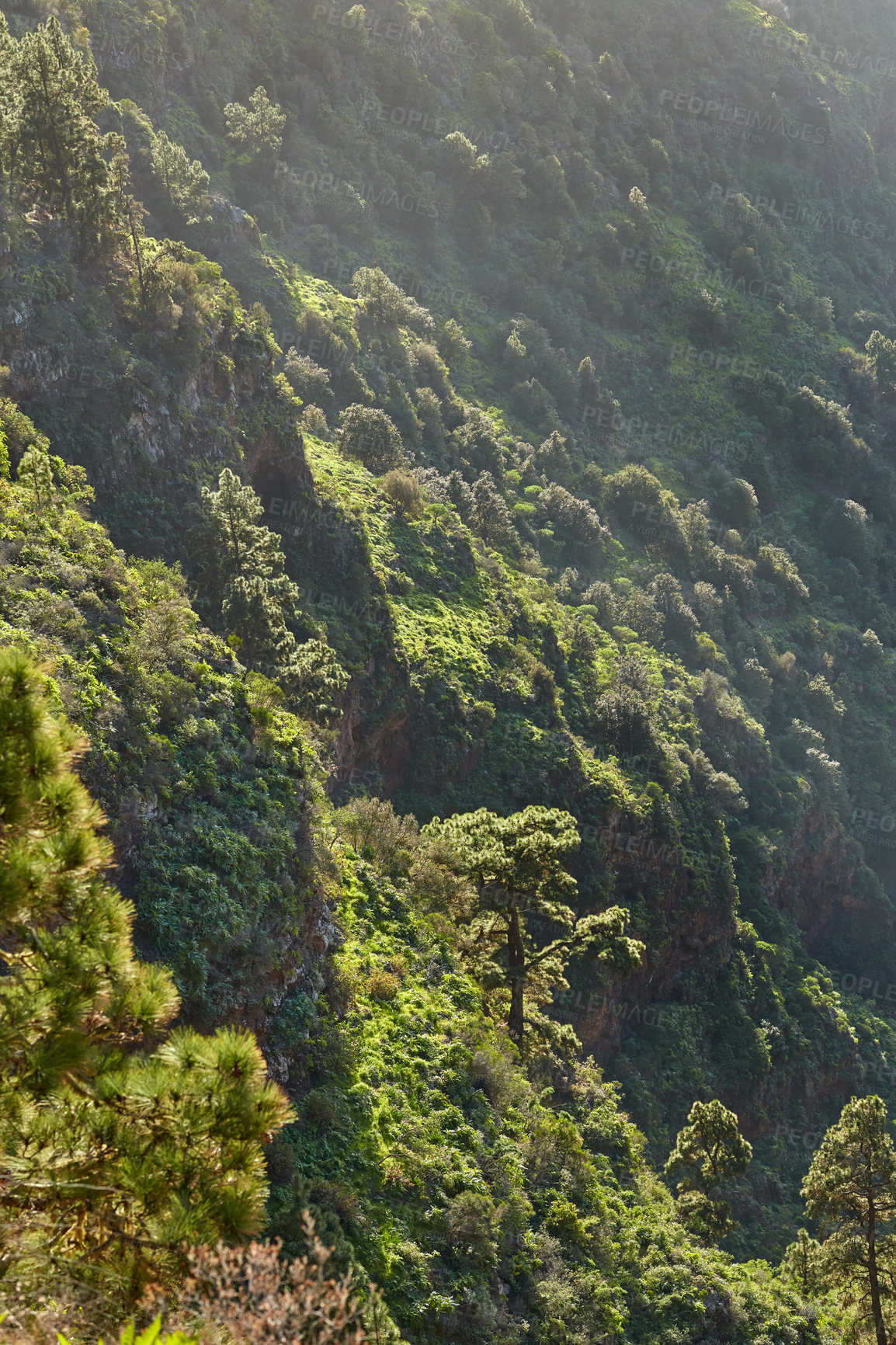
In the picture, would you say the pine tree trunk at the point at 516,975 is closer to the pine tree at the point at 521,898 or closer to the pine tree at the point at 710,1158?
the pine tree at the point at 521,898

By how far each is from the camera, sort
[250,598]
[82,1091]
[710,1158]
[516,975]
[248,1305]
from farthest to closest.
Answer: [710,1158] < [250,598] < [516,975] < [82,1091] < [248,1305]

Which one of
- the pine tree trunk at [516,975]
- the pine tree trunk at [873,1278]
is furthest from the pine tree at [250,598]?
the pine tree trunk at [873,1278]

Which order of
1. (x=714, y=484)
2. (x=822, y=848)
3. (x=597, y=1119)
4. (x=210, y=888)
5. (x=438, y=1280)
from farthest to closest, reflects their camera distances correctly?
1. (x=714, y=484)
2. (x=822, y=848)
3. (x=597, y=1119)
4. (x=210, y=888)
5. (x=438, y=1280)

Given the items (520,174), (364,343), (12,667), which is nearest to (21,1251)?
(12,667)

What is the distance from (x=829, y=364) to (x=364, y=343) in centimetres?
4448

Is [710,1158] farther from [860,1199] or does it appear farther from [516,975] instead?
[516,975]

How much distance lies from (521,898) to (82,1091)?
17108 mm

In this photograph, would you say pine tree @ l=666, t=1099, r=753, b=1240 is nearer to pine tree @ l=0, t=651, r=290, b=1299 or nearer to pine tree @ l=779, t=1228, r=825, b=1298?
pine tree @ l=779, t=1228, r=825, b=1298

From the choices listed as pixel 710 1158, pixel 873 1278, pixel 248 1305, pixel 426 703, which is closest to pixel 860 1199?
pixel 873 1278

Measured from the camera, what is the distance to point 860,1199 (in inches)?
864

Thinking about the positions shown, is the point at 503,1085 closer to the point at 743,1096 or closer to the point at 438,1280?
the point at 438,1280

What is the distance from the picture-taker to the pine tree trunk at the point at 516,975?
2336 centimetres

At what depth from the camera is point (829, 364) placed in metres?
73.1

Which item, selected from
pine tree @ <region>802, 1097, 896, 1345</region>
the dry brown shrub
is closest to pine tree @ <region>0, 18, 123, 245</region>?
the dry brown shrub
